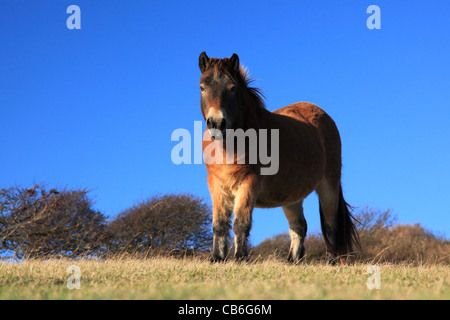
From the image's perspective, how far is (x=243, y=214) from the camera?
22.3 feet

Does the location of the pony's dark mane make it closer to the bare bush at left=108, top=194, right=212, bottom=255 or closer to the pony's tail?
the pony's tail

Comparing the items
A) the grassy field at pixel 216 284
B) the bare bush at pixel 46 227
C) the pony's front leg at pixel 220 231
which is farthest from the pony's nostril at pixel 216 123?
the bare bush at pixel 46 227

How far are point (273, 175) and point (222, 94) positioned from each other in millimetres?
1625

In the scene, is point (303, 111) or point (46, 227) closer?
point (303, 111)

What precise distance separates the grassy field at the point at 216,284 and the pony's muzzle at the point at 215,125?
1866mm

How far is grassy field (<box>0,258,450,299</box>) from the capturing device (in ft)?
13.4

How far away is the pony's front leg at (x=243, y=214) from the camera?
679 cm

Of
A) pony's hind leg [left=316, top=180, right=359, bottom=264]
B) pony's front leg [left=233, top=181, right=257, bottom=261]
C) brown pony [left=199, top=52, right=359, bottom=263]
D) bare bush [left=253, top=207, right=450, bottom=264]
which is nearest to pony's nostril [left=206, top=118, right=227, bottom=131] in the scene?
brown pony [left=199, top=52, right=359, bottom=263]

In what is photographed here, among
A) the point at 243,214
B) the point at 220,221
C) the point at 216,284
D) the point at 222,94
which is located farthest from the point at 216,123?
the point at 216,284

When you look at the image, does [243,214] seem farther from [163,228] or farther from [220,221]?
[163,228]

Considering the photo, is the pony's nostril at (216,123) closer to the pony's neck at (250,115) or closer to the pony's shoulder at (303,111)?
the pony's neck at (250,115)

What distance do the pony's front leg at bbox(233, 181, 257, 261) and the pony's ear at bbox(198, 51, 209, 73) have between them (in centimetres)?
187
